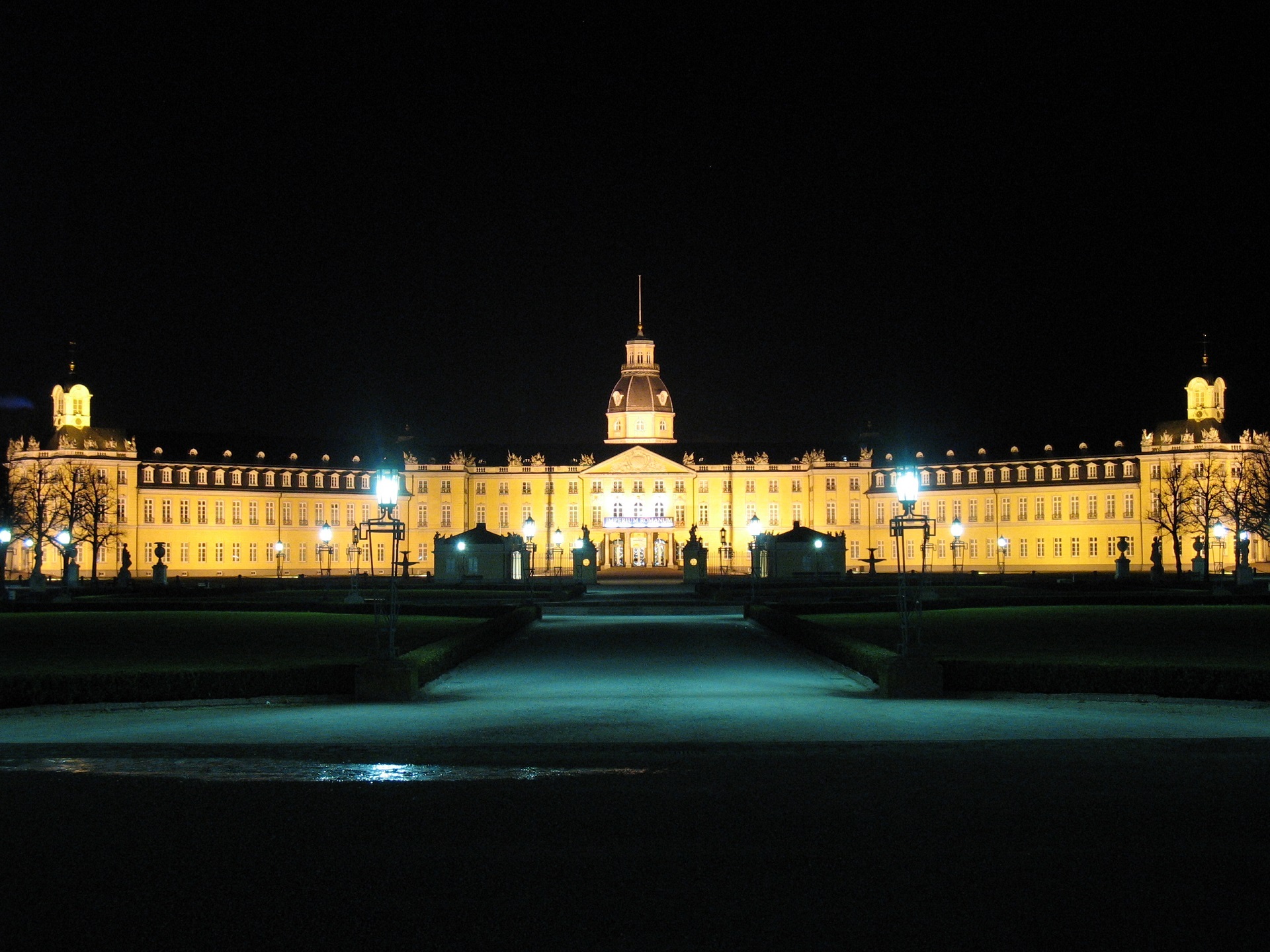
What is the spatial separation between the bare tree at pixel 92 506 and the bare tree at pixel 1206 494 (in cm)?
6001

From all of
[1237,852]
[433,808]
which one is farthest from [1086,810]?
[433,808]

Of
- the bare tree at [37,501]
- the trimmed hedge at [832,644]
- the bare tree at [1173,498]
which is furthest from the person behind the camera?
the bare tree at [1173,498]

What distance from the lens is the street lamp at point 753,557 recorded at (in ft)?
194

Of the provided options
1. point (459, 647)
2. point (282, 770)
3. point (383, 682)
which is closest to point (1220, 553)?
point (459, 647)

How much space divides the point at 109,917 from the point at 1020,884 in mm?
6017

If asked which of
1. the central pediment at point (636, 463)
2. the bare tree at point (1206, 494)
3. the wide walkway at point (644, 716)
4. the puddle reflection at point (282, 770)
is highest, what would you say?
the central pediment at point (636, 463)

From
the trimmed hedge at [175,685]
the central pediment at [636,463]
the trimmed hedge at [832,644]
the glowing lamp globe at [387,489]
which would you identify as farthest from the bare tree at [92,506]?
the trimmed hedge at [175,685]

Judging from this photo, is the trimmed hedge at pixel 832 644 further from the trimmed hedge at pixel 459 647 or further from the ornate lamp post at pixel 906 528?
the trimmed hedge at pixel 459 647

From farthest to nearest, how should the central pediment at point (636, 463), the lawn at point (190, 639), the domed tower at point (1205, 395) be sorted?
1. the central pediment at point (636, 463)
2. the domed tower at point (1205, 395)
3. the lawn at point (190, 639)

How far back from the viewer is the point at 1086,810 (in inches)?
523

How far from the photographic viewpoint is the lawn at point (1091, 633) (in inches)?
1150

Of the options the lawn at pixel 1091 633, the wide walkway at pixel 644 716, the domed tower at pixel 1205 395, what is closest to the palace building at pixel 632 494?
the domed tower at pixel 1205 395

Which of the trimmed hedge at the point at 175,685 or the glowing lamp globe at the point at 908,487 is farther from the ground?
the glowing lamp globe at the point at 908,487

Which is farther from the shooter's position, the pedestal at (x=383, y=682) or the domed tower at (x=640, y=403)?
the domed tower at (x=640, y=403)
